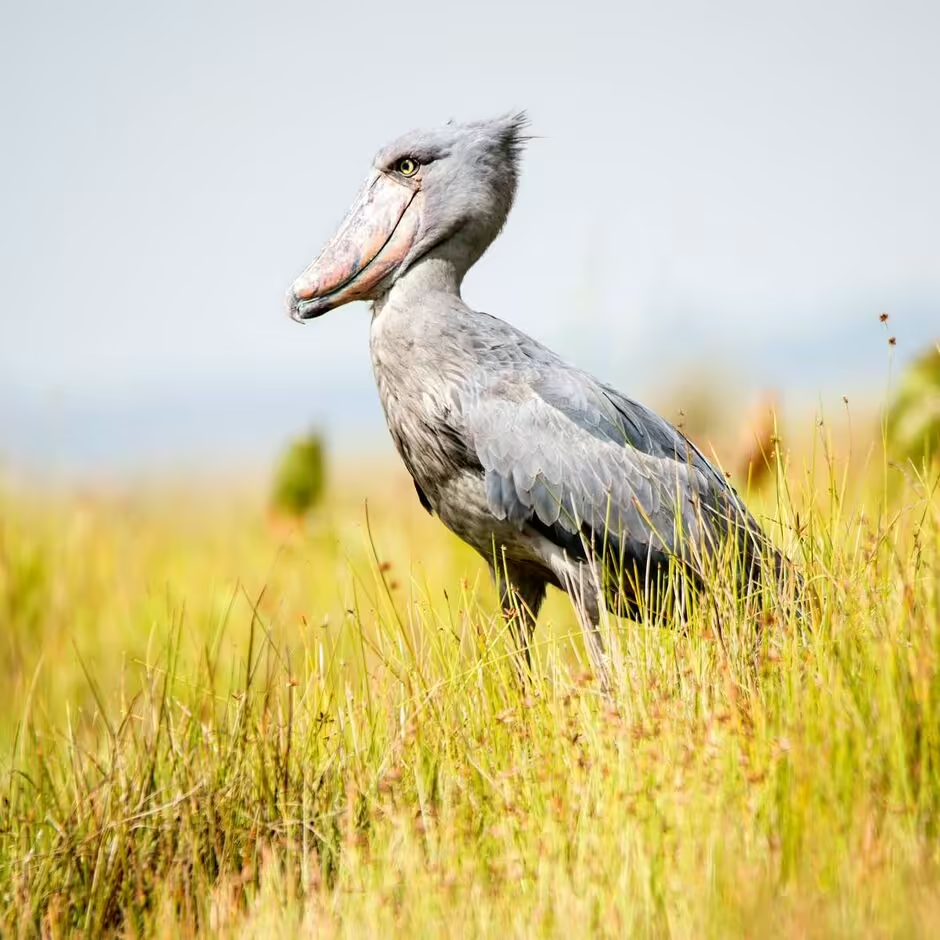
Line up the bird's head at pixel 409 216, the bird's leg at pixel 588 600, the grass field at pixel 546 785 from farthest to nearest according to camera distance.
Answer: the bird's head at pixel 409 216 < the bird's leg at pixel 588 600 < the grass field at pixel 546 785

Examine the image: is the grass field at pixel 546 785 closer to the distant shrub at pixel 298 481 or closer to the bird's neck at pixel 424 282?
the bird's neck at pixel 424 282

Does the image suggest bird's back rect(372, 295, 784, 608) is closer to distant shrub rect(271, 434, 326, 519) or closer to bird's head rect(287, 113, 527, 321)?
bird's head rect(287, 113, 527, 321)

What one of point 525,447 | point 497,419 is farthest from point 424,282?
point 525,447

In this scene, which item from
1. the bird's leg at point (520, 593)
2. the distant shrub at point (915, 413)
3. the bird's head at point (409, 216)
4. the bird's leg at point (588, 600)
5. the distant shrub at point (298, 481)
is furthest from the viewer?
the distant shrub at point (298, 481)

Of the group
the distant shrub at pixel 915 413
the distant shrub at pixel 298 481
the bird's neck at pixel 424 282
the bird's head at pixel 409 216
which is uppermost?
the bird's head at pixel 409 216

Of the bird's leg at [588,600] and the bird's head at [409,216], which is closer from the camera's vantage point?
the bird's leg at [588,600]

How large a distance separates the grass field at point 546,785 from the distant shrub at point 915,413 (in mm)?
1431

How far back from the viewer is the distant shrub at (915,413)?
5.74 metres

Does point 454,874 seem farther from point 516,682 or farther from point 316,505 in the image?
point 316,505

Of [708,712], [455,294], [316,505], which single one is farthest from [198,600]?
[708,712]

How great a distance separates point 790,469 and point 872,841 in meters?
1.38

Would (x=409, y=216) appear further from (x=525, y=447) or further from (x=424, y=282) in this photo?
(x=525, y=447)

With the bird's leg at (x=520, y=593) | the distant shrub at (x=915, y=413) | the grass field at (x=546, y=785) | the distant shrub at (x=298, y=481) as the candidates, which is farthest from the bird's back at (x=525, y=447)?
the distant shrub at (x=298, y=481)

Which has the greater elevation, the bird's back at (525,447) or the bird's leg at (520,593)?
the bird's back at (525,447)
